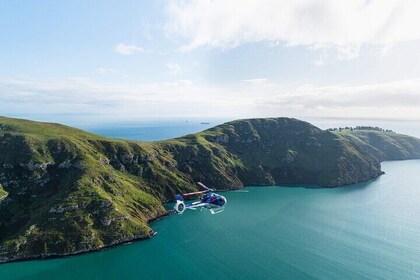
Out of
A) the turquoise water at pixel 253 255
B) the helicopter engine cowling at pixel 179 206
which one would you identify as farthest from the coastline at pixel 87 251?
the helicopter engine cowling at pixel 179 206

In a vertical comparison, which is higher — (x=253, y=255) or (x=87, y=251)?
(x=87, y=251)

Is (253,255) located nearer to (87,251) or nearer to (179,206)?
(179,206)

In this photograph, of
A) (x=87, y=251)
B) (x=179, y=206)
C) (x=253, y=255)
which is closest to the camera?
(x=179, y=206)

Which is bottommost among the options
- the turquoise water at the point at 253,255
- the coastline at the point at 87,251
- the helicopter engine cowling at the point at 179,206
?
the turquoise water at the point at 253,255

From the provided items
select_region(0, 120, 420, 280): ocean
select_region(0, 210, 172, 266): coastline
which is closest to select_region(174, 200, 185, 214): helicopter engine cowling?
select_region(0, 120, 420, 280): ocean

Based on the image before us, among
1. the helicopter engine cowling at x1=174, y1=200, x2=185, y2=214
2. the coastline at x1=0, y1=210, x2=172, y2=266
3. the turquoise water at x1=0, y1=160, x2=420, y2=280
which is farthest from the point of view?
the coastline at x1=0, y1=210, x2=172, y2=266

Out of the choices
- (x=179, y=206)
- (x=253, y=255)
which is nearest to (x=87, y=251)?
(x=179, y=206)

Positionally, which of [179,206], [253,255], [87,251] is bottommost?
[253,255]

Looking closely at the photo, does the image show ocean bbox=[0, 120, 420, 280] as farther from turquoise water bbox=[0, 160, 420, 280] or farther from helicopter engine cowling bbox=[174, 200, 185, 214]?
helicopter engine cowling bbox=[174, 200, 185, 214]

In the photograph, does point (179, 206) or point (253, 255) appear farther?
point (253, 255)

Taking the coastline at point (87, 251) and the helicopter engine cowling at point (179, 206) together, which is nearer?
the helicopter engine cowling at point (179, 206)

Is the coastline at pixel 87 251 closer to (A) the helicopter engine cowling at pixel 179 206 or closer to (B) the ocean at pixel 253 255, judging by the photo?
(B) the ocean at pixel 253 255

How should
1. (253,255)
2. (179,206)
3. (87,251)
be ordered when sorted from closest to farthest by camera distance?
(179,206)
(253,255)
(87,251)
